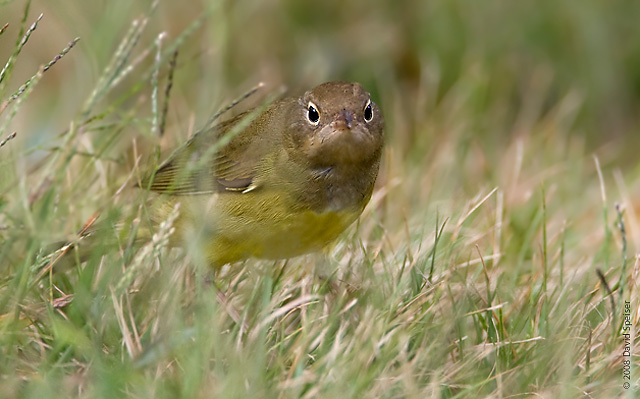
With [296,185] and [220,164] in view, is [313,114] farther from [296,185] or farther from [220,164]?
[220,164]

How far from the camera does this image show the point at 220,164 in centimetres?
427

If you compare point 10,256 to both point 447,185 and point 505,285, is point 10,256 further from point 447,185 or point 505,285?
point 447,185

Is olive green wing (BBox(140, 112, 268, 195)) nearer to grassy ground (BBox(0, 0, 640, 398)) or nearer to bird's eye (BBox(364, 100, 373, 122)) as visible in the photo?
grassy ground (BBox(0, 0, 640, 398))

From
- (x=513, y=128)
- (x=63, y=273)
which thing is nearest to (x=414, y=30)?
(x=513, y=128)

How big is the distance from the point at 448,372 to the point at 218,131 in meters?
1.81

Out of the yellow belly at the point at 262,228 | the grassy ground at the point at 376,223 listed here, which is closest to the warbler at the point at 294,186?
the yellow belly at the point at 262,228

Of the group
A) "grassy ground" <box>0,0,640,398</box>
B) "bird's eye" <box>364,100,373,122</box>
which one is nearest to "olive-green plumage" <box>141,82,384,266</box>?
"bird's eye" <box>364,100,373,122</box>

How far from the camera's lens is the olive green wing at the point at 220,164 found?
13.1ft

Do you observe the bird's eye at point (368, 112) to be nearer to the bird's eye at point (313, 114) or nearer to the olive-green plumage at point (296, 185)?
the olive-green plumage at point (296, 185)

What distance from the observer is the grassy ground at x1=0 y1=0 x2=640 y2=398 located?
2887 millimetres

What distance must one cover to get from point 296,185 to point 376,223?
526 mm

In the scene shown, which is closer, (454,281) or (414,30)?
(454,281)

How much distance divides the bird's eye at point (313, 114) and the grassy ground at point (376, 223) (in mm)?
510

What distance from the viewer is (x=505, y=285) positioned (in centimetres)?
375
